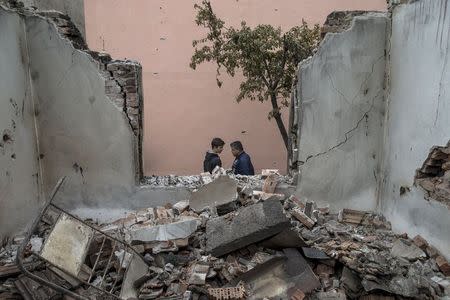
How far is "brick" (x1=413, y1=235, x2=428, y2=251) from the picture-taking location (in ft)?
12.1

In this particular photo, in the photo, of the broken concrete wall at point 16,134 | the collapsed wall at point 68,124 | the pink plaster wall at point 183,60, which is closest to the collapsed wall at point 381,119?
the collapsed wall at point 68,124

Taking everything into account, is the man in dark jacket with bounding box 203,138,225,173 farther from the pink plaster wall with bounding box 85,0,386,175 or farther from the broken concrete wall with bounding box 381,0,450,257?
the pink plaster wall with bounding box 85,0,386,175

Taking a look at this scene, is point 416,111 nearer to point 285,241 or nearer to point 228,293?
point 285,241

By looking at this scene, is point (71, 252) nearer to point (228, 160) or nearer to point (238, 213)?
point (238, 213)

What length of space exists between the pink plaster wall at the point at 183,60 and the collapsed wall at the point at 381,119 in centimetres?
474

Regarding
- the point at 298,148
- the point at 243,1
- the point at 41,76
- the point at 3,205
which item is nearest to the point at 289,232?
the point at 298,148

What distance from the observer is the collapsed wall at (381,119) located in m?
3.55

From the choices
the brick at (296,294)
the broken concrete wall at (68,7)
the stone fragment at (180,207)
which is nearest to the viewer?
the brick at (296,294)

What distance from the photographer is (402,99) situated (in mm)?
4012

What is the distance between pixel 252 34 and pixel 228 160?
3546 millimetres

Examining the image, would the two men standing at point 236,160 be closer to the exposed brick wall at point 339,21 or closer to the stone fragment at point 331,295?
the exposed brick wall at point 339,21

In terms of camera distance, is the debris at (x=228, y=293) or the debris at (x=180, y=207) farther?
the debris at (x=180, y=207)

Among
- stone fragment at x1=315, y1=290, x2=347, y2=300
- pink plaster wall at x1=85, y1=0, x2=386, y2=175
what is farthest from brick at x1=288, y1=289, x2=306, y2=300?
pink plaster wall at x1=85, y1=0, x2=386, y2=175

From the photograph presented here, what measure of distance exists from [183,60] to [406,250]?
6797 mm
